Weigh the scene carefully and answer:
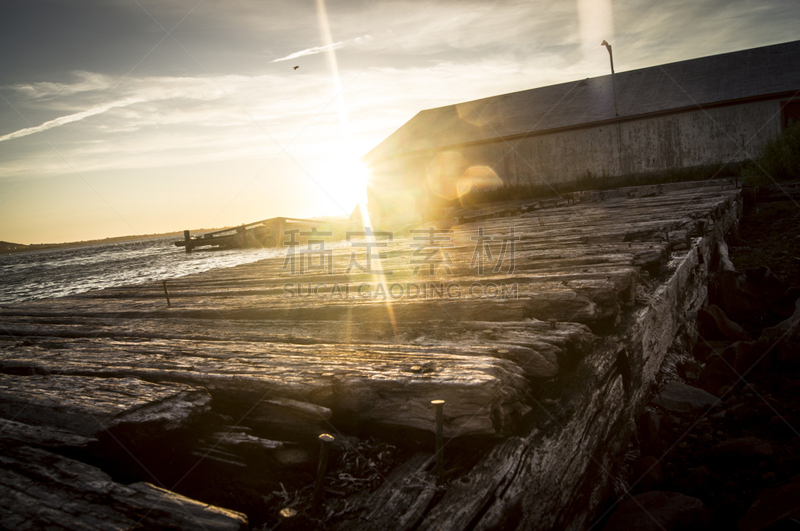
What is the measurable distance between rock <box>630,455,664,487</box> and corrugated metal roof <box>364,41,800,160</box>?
21.1m

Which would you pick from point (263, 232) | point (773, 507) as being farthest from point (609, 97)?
A: point (773, 507)

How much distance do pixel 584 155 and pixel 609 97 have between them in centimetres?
355

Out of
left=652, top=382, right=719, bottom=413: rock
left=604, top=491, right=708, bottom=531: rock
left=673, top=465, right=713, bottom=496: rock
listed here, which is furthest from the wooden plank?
left=652, top=382, right=719, bottom=413: rock

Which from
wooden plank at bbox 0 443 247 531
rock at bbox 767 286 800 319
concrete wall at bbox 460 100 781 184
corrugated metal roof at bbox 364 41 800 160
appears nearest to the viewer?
wooden plank at bbox 0 443 247 531

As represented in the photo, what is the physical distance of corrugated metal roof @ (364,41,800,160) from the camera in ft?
62.2

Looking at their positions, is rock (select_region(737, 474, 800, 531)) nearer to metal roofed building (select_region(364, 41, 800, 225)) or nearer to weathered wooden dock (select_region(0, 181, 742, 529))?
weathered wooden dock (select_region(0, 181, 742, 529))

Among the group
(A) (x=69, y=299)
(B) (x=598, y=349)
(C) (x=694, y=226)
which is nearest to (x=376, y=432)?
(B) (x=598, y=349)

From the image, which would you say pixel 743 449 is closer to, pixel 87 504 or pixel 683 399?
pixel 683 399

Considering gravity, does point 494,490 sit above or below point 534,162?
below

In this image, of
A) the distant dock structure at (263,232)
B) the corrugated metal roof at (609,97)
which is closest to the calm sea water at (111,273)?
the distant dock structure at (263,232)

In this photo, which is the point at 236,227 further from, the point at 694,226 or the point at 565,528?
the point at 565,528

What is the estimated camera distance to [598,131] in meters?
20.6

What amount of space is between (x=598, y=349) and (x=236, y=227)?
29.4 m

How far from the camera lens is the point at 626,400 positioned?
2.28 meters
